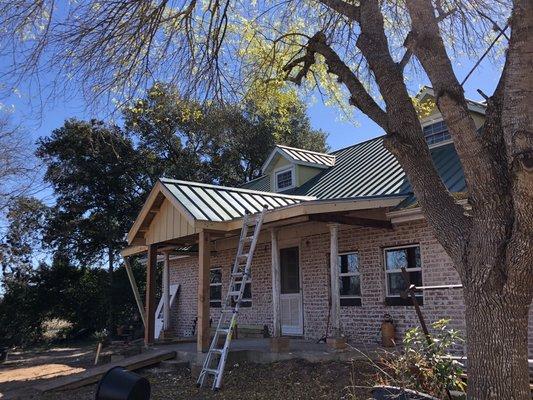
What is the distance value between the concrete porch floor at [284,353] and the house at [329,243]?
0.48 m

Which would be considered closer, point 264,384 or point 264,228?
point 264,384

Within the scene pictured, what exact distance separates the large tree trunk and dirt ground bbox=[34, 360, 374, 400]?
→ 3.42 metres

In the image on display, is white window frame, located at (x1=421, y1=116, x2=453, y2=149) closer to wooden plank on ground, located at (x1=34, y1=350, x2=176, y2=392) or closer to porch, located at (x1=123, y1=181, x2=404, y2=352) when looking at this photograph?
porch, located at (x1=123, y1=181, x2=404, y2=352)

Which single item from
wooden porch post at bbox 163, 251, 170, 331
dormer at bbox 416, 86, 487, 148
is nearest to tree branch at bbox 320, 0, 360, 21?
dormer at bbox 416, 86, 487, 148

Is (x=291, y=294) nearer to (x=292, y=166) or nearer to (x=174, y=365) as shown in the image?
(x=174, y=365)

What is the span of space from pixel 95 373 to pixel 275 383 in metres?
4.24

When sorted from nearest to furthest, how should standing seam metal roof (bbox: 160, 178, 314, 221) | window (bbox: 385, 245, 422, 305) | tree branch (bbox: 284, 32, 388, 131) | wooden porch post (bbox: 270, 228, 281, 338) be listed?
tree branch (bbox: 284, 32, 388, 131) < wooden porch post (bbox: 270, 228, 281, 338) < standing seam metal roof (bbox: 160, 178, 314, 221) < window (bbox: 385, 245, 422, 305)

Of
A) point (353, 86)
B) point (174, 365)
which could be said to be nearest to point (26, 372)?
point (174, 365)

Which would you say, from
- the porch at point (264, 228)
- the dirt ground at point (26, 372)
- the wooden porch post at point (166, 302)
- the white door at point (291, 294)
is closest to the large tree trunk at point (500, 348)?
the porch at point (264, 228)

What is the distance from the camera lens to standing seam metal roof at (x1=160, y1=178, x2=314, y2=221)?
37.4 feet

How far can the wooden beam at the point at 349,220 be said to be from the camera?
10.6m

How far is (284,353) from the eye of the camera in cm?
1070

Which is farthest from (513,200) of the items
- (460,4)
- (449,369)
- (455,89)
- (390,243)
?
(390,243)

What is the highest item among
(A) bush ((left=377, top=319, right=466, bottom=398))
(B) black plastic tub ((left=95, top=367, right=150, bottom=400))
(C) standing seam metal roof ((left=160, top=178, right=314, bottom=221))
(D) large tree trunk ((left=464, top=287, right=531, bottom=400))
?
(C) standing seam metal roof ((left=160, top=178, right=314, bottom=221))
